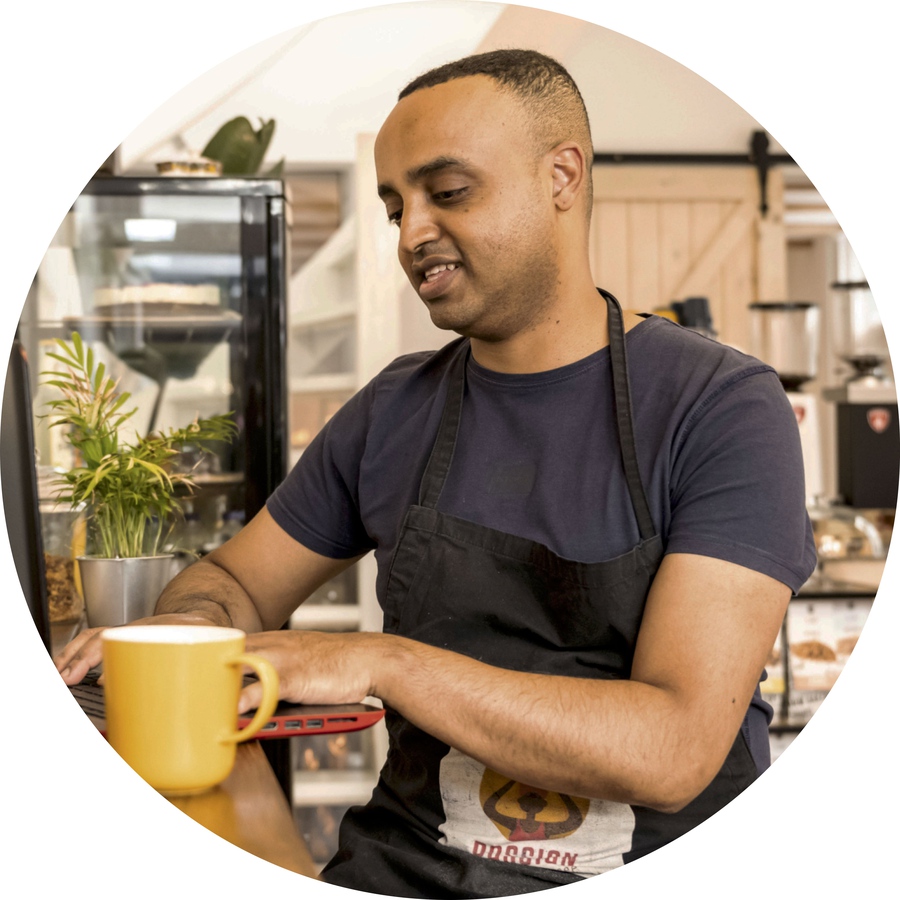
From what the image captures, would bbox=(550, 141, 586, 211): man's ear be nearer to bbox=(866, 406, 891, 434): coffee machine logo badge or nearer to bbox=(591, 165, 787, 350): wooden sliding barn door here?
bbox=(866, 406, 891, 434): coffee machine logo badge

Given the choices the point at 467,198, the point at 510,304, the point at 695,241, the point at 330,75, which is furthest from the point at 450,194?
the point at 695,241

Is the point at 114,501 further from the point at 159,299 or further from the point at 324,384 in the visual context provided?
the point at 324,384

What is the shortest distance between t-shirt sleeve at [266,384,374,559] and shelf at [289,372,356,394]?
56.6 inches

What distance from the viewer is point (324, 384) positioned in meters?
2.92

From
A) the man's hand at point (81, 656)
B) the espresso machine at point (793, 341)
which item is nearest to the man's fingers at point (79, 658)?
the man's hand at point (81, 656)

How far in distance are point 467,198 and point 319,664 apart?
544mm

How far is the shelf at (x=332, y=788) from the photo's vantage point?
272cm

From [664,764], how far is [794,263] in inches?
246

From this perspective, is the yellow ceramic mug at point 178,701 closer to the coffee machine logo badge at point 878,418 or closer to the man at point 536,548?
the man at point 536,548

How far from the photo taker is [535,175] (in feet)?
3.81

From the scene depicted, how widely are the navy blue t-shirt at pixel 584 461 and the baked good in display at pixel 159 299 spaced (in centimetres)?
97

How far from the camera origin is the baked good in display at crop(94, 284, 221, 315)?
87.1 inches

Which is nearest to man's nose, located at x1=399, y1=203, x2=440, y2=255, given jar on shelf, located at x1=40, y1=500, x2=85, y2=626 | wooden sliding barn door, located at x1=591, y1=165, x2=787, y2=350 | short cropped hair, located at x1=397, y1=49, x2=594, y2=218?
short cropped hair, located at x1=397, y1=49, x2=594, y2=218

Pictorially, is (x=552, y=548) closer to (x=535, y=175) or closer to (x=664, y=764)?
(x=664, y=764)
